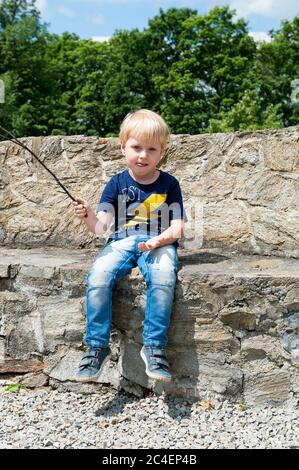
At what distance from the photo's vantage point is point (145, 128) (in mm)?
2930

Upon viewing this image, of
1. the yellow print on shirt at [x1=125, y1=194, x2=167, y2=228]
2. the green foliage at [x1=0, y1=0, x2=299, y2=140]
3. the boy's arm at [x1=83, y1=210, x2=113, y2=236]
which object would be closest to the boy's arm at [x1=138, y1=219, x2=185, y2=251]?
the yellow print on shirt at [x1=125, y1=194, x2=167, y2=228]

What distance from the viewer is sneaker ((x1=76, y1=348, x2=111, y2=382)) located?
2680 millimetres

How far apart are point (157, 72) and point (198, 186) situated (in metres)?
15.6

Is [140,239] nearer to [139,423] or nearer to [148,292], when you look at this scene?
[148,292]

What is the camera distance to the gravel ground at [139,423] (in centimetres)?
259

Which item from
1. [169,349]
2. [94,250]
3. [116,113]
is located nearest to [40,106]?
[116,113]

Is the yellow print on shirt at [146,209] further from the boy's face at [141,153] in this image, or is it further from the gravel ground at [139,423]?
the gravel ground at [139,423]

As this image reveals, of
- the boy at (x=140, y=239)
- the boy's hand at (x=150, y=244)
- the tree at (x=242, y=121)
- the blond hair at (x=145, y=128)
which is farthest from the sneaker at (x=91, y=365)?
the tree at (x=242, y=121)

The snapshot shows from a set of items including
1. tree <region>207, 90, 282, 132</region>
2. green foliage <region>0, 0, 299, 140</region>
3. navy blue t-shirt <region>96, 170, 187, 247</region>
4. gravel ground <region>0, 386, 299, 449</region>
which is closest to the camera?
gravel ground <region>0, 386, 299, 449</region>

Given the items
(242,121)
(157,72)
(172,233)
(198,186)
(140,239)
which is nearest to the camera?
(172,233)

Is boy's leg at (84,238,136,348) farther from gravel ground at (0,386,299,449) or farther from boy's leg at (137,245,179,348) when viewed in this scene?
gravel ground at (0,386,299,449)

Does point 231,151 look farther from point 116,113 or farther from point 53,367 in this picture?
point 116,113

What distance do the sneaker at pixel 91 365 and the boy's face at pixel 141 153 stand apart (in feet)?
2.92

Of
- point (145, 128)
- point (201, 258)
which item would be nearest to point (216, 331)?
point (201, 258)
